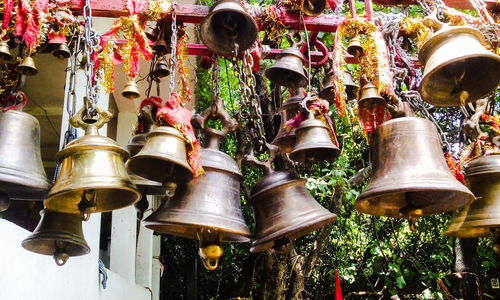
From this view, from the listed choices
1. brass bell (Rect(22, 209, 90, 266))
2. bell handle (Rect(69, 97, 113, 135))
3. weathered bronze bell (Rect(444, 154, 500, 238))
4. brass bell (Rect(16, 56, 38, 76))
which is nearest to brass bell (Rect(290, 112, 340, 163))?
weathered bronze bell (Rect(444, 154, 500, 238))

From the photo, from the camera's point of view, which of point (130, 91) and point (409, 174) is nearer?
point (409, 174)

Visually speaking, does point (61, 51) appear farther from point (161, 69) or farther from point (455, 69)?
point (455, 69)

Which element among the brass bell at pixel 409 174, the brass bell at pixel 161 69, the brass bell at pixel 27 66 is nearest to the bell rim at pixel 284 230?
the brass bell at pixel 409 174

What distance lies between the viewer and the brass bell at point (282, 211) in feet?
7.95

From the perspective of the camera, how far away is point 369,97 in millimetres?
2574

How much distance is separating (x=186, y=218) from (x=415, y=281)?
8484mm

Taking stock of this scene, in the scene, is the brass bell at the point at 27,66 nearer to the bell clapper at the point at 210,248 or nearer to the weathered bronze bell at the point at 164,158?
the weathered bronze bell at the point at 164,158

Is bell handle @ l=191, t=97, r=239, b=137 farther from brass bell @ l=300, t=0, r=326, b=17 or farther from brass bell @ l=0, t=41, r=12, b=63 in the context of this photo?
brass bell @ l=0, t=41, r=12, b=63

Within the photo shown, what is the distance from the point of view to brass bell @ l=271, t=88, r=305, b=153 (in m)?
3.00

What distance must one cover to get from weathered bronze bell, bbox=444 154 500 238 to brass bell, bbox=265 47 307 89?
1.09m

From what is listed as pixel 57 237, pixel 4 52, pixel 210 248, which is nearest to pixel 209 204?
pixel 210 248

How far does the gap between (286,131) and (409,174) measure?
2.87ft

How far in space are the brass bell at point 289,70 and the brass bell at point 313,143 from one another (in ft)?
1.27

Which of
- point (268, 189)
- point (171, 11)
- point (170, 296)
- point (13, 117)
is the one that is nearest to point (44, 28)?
point (13, 117)
